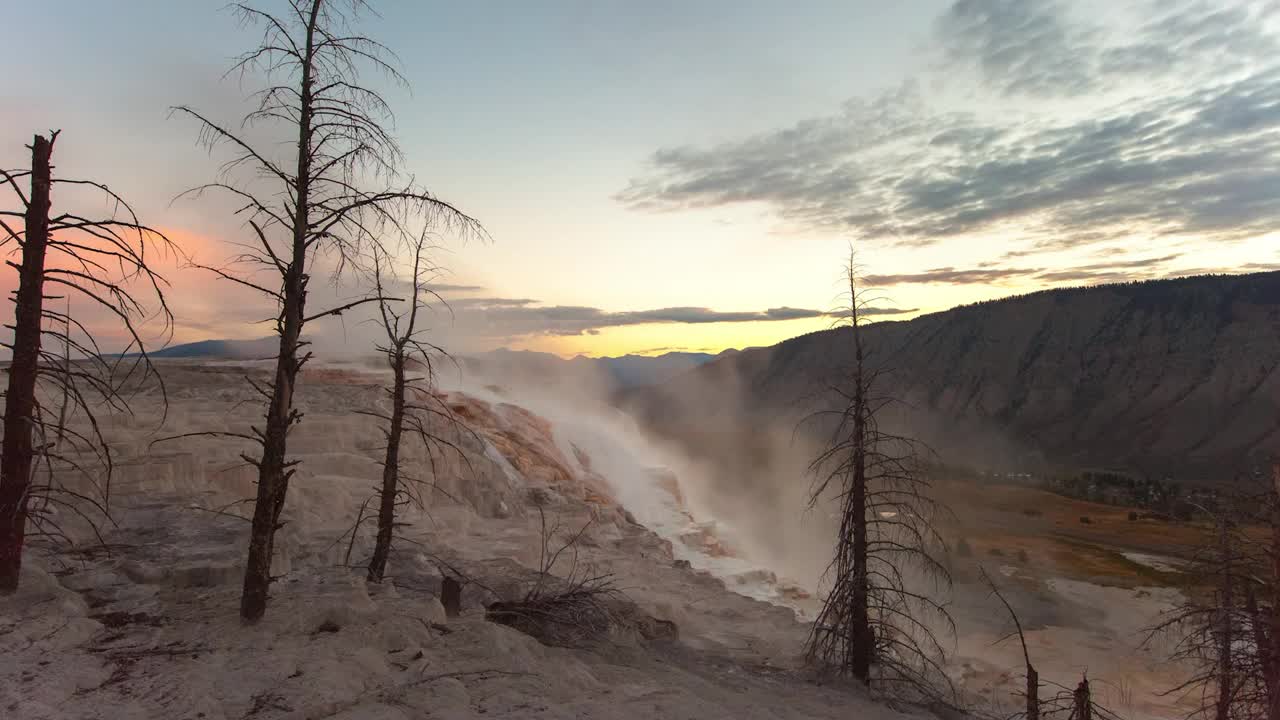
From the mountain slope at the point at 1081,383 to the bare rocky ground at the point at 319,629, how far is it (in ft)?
Result: 268

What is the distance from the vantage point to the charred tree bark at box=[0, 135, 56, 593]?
6266mm

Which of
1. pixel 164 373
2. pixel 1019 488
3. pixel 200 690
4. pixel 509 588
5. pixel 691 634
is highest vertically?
pixel 164 373

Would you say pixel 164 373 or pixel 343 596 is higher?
pixel 164 373

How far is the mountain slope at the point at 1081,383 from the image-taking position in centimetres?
9644

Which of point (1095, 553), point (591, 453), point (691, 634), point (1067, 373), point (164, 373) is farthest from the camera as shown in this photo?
point (1067, 373)

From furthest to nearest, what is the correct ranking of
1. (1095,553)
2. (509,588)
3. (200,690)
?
1. (1095,553)
2. (509,588)
3. (200,690)

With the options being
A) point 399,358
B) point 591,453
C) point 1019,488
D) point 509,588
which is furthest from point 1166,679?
point 1019,488

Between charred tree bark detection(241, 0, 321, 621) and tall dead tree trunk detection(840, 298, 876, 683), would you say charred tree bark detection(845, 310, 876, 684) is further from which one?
charred tree bark detection(241, 0, 321, 621)

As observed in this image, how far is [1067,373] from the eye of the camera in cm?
12244

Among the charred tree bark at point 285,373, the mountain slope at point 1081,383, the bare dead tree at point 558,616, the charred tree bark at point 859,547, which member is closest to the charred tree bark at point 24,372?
the charred tree bark at point 285,373

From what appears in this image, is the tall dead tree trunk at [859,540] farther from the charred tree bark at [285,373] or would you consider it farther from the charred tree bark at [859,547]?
the charred tree bark at [285,373]

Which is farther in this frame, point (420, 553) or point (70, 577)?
point (420, 553)

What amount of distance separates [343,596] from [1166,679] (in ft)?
97.5

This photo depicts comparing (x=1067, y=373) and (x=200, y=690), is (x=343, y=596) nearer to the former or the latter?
(x=200, y=690)
